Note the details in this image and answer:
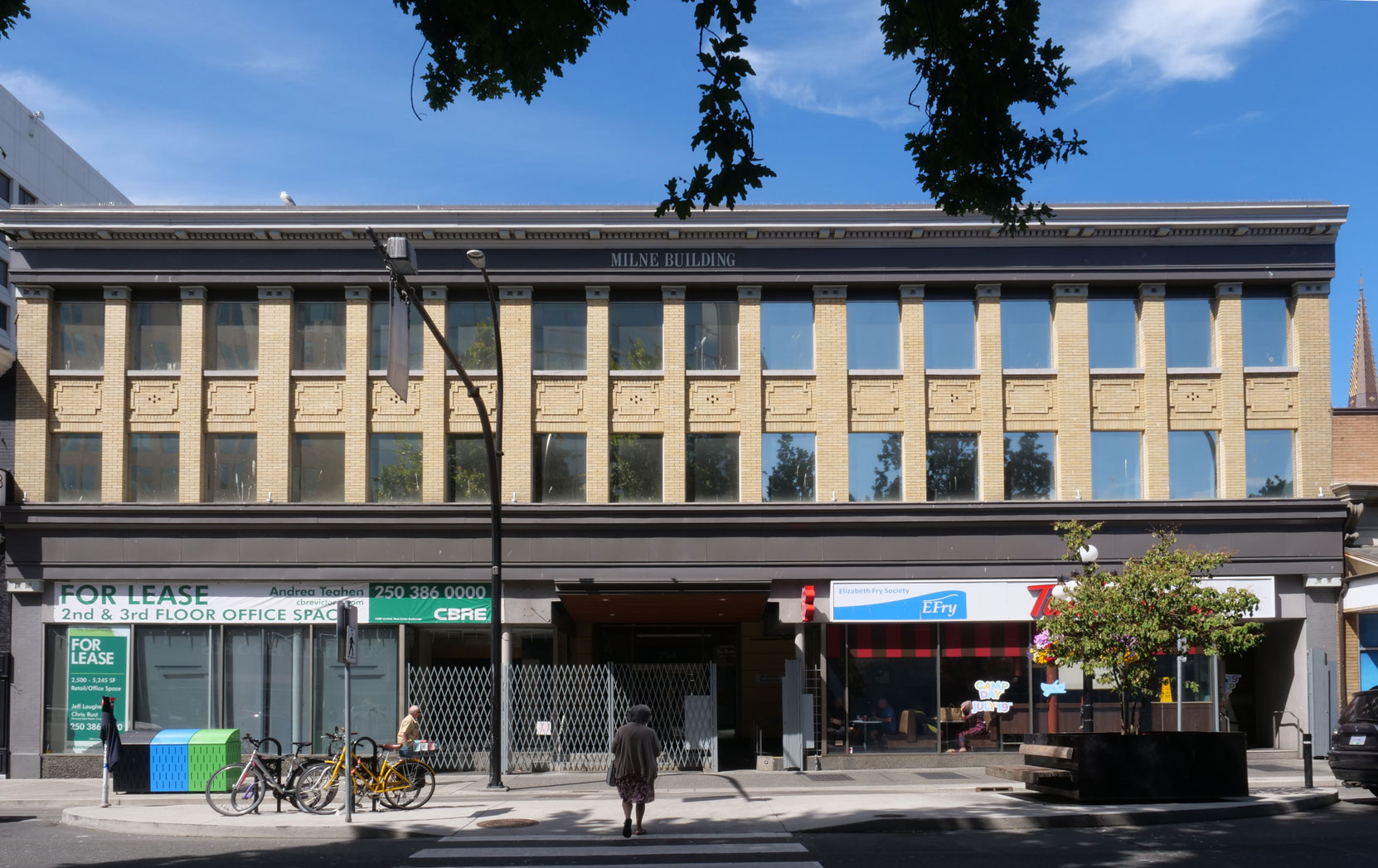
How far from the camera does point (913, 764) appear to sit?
2483cm

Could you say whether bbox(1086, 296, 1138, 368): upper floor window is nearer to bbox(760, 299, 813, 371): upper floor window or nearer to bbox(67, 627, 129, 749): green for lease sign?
bbox(760, 299, 813, 371): upper floor window

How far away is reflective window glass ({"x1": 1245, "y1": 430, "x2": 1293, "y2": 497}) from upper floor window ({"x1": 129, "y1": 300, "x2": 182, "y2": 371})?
73.3 feet

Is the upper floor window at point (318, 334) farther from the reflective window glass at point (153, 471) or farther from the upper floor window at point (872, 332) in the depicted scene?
the upper floor window at point (872, 332)

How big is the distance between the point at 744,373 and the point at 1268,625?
12198 millimetres

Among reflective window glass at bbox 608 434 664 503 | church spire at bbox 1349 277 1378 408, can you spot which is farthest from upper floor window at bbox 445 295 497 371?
church spire at bbox 1349 277 1378 408

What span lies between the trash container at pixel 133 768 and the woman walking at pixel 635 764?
969 cm

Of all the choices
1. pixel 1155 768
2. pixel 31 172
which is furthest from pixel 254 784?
pixel 31 172

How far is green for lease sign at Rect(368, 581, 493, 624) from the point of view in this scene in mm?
25375

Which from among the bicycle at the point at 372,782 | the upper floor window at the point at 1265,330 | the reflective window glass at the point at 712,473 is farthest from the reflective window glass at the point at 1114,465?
the bicycle at the point at 372,782

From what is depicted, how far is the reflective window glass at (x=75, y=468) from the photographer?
25.8 metres

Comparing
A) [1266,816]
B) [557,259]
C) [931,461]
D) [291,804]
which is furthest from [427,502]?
[1266,816]

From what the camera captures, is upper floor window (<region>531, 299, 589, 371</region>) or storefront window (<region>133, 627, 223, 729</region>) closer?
storefront window (<region>133, 627, 223, 729</region>)

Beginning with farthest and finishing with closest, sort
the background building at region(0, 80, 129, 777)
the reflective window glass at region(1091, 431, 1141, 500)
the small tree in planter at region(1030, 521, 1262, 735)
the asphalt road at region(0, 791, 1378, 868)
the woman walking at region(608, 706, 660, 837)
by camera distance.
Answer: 1. the background building at region(0, 80, 129, 777)
2. the reflective window glass at region(1091, 431, 1141, 500)
3. the small tree in planter at region(1030, 521, 1262, 735)
4. the woman walking at region(608, 706, 660, 837)
5. the asphalt road at region(0, 791, 1378, 868)

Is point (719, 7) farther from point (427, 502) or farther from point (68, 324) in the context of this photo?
point (68, 324)
